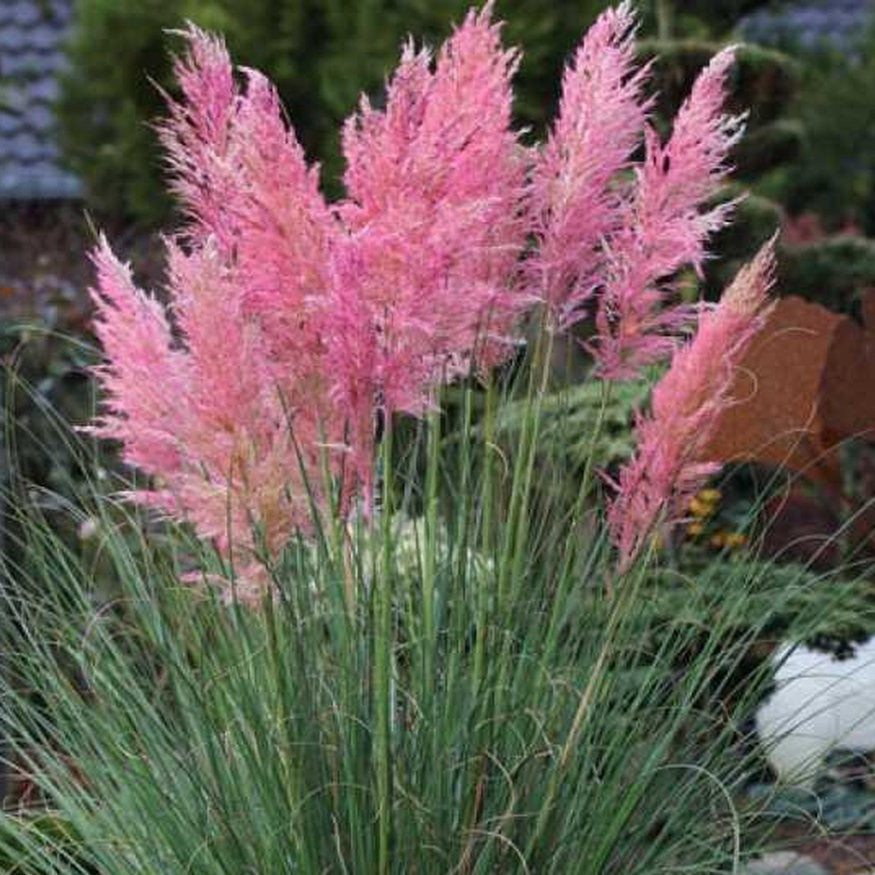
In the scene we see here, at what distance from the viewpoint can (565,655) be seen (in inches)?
134

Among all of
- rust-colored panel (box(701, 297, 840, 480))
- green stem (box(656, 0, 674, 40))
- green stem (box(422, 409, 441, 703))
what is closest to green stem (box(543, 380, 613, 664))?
green stem (box(422, 409, 441, 703))

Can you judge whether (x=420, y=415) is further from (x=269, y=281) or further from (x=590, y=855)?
(x=590, y=855)

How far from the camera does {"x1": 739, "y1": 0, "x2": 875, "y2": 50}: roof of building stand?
13905 mm

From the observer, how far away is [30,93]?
15.5 metres

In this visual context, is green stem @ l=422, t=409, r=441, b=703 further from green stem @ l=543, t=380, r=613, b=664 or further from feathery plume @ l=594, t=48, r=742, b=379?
feathery plume @ l=594, t=48, r=742, b=379

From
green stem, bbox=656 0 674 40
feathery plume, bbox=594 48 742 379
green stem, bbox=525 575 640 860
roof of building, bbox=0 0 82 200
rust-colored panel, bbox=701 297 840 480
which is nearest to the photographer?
green stem, bbox=525 575 640 860

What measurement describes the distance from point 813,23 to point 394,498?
13.9 metres

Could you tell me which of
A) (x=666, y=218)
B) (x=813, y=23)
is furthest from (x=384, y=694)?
(x=813, y=23)

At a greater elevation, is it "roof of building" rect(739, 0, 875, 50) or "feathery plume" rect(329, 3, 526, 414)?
"feathery plume" rect(329, 3, 526, 414)

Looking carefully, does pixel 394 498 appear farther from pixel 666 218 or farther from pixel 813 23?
pixel 813 23

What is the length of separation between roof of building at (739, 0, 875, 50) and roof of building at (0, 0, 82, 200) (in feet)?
14.2

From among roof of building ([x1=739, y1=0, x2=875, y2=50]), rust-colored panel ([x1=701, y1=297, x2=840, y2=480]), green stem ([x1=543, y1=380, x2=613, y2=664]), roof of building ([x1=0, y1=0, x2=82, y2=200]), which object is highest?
green stem ([x1=543, y1=380, x2=613, y2=664])

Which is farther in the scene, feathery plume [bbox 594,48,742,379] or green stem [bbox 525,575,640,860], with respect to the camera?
feathery plume [bbox 594,48,742,379]

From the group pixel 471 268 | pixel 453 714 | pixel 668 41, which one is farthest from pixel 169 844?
pixel 668 41
